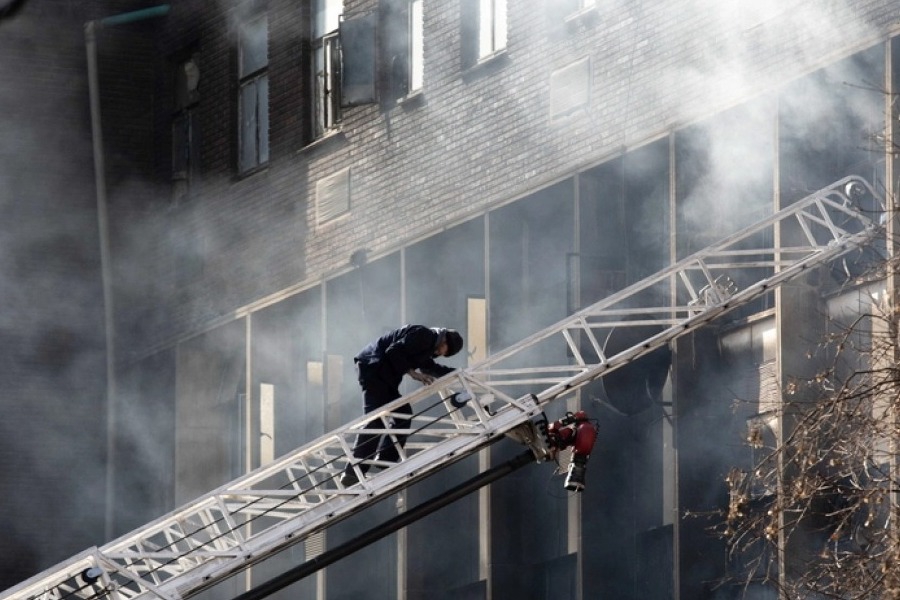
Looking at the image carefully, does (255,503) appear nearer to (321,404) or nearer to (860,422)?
(860,422)

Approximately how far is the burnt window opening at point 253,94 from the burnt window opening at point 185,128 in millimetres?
870

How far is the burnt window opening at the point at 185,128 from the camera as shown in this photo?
2423cm

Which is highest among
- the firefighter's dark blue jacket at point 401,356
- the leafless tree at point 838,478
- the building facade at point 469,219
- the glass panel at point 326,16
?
the glass panel at point 326,16

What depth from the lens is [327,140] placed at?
856 inches

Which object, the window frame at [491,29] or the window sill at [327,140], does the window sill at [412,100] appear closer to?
the window frame at [491,29]

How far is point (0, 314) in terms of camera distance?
2498cm

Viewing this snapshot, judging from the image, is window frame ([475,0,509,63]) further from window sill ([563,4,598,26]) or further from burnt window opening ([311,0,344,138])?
burnt window opening ([311,0,344,138])

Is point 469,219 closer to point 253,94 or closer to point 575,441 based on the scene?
point 253,94

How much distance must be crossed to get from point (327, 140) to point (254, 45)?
2.21 meters

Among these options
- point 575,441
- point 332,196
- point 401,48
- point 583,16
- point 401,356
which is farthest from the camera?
point 332,196

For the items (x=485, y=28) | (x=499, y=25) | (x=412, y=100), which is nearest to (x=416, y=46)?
(x=412, y=100)

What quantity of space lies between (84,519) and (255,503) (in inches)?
408

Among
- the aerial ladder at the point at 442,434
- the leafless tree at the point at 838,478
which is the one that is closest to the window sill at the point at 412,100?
the aerial ladder at the point at 442,434

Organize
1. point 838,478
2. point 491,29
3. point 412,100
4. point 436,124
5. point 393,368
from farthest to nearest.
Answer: point 412,100
point 436,124
point 491,29
point 393,368
point 838,478
